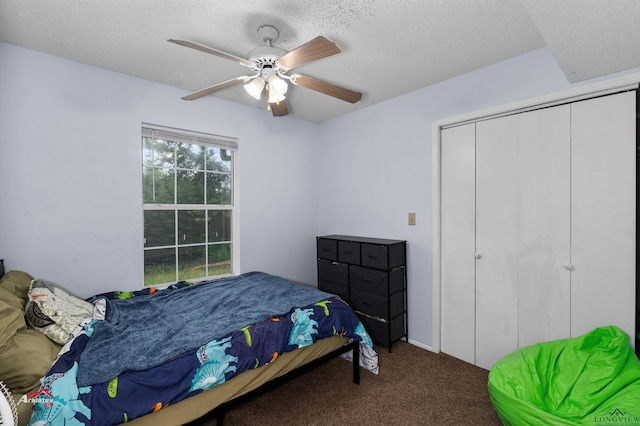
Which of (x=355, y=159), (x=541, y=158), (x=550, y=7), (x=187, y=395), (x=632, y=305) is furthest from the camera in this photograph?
(x=355, y=159)

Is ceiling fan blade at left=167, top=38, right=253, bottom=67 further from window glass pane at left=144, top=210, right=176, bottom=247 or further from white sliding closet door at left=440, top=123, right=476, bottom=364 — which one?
white sliding closet door at left=440, top=123, right=476, bottom=364

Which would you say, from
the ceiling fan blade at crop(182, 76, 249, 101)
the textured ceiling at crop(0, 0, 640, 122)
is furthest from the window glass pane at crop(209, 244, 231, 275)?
the textured ceiling at crop(0, 0, 640, 122)

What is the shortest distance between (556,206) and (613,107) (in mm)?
694

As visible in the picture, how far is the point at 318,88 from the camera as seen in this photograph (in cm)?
211

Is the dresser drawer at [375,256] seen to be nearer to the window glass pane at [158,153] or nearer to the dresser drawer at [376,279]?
the dresser drawer at [376,279]

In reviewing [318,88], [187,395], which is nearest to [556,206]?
[318,88]

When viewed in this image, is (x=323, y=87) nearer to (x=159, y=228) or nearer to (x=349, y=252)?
(x=349, y=252)

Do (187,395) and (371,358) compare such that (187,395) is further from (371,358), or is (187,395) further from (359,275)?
(359,275)

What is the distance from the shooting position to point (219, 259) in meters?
3.30

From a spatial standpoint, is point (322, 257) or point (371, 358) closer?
point (371, 358)

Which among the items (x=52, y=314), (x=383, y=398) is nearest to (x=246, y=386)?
(x=383, y=398)

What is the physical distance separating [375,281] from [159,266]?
204 cm

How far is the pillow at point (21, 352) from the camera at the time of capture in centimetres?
131

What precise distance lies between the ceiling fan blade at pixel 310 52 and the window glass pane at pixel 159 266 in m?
2.10
